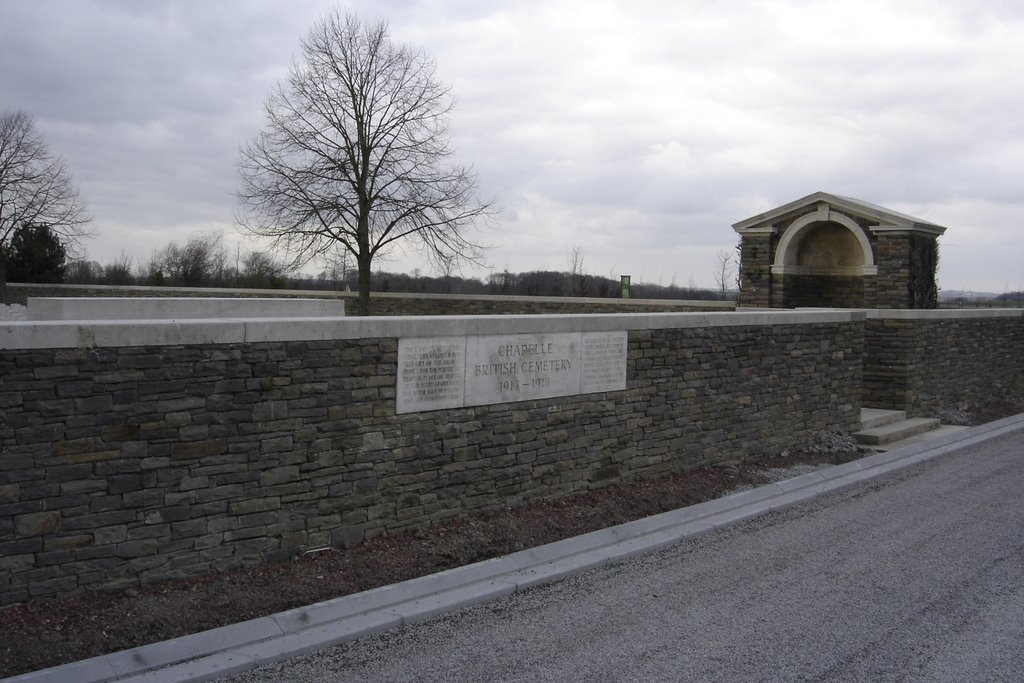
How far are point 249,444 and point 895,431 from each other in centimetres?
1090

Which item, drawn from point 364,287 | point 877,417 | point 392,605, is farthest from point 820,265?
point 392,605

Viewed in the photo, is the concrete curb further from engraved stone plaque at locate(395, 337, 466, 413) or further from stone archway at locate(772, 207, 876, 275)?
stone archway at locate(772, 207, 876, 275)

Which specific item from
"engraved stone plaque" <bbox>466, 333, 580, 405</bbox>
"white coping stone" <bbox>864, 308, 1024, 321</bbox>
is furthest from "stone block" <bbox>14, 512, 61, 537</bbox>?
"white coping stone" <bbox>864, 308, 1024, 321</bbox>

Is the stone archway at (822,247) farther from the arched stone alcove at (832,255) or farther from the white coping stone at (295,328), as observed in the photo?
the white coping stone at (295,328)

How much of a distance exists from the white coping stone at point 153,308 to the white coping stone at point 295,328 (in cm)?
343

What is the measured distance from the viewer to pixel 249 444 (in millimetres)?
6184

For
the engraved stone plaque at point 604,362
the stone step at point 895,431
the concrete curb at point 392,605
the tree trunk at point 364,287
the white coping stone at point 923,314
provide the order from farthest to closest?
the tree trunk at point 364,287
the white coping stone at point 923,314
the stone step at point 895,431
the engraved stone plaque at point 604,362
the concrete curb at point 392,605

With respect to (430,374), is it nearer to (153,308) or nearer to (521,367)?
(521,367)

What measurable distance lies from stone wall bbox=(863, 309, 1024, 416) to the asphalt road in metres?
7.05

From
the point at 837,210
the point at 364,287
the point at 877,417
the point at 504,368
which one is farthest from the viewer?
the point at 364,287

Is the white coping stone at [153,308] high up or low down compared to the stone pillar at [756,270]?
down

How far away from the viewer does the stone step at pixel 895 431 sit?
42.9 feet

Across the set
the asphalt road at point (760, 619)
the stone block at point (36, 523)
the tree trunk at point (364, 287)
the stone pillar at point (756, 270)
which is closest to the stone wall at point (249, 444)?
the stone block at point (36, 523)

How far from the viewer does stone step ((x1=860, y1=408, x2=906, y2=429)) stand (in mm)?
13906
